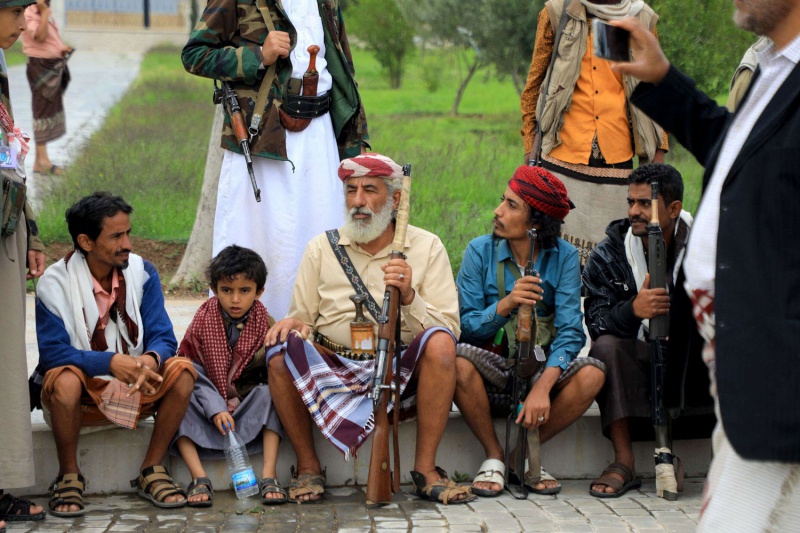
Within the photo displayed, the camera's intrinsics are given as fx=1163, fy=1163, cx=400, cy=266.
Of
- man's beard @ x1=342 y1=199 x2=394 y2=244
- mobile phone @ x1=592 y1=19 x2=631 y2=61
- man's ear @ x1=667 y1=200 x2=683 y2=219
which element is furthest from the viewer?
man's ear @ x1=667 y1=200 x2=683 y2=219

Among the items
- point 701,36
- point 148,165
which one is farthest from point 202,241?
point 701,36

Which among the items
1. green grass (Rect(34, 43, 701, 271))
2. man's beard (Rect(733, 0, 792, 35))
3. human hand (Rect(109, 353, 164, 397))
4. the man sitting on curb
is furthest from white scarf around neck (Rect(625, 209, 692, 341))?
green grass (Rect(34, 43, 701, 271))

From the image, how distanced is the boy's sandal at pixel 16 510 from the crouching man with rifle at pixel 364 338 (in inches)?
44.4

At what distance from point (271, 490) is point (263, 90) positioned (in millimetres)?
2084

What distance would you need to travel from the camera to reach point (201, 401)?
5.41 m

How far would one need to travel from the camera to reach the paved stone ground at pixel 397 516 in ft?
16.1

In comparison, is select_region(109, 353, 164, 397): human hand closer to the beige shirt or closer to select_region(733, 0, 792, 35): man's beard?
the beige shirt

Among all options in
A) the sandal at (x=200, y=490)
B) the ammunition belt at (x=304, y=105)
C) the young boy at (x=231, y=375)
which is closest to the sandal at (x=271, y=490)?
the young boy at (x=231, y=375)

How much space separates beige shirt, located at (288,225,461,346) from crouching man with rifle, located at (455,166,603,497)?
0.15 m

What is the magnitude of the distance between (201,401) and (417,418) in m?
1.01

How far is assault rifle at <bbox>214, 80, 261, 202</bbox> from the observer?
235 inches

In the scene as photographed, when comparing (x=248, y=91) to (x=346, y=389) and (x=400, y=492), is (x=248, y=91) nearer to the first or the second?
(x=346, y=389)

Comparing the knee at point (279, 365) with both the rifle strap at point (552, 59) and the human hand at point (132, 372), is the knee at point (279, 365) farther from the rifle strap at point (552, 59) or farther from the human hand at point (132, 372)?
the rifle strap at point (552, 59)

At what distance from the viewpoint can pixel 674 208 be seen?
5.69 metres
